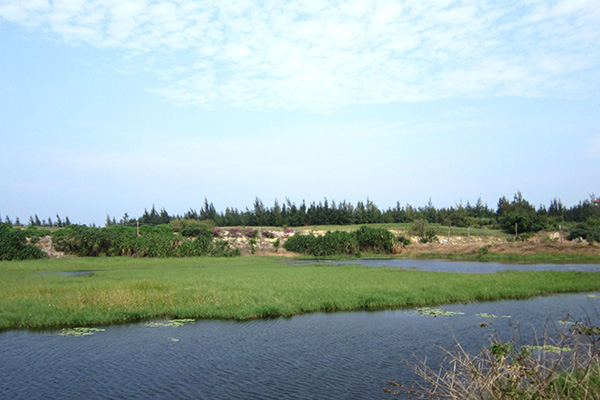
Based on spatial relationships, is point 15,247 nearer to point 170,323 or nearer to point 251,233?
point 251,233

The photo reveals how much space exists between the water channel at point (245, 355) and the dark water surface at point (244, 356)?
0.08 ft

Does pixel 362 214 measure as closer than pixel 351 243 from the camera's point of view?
No

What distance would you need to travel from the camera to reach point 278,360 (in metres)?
12.1

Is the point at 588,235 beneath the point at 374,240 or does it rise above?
beneath

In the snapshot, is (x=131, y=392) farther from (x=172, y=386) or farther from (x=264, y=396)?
(x=264, y=396)

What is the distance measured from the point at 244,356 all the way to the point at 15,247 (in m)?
40.5

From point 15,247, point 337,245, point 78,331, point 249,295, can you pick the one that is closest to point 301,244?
point 337,245

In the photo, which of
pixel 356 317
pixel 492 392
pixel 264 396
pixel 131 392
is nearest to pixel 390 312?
pixel 356 317

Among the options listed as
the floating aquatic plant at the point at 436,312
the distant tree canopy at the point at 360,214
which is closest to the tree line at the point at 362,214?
the distant tree canopy at the point at 360,214

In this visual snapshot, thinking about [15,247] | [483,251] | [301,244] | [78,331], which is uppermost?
[15,247]

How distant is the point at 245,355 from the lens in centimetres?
1261

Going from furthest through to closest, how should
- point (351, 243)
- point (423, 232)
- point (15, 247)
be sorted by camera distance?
point (423, 232)
point (351, 243)
point (15, 247)

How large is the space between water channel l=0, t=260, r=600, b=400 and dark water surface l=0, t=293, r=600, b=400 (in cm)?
2

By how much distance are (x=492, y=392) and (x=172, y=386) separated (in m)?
7.01
